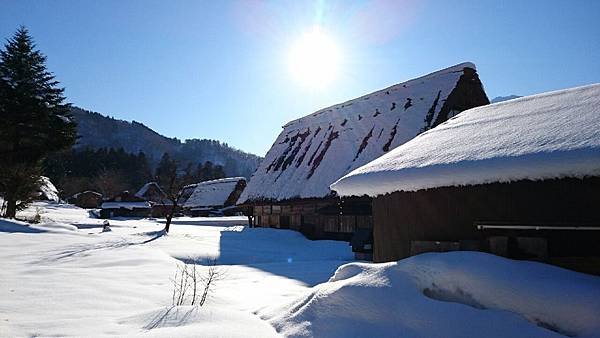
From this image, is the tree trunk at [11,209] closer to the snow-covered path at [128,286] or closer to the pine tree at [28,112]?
the pine tree at [28,112]

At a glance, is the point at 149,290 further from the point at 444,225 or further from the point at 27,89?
the point at 27,89

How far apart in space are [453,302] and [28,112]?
24486mm

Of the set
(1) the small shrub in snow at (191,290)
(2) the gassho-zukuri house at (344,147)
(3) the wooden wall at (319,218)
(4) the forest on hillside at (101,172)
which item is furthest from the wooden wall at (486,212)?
(4) the forest on hillside at (101,172)

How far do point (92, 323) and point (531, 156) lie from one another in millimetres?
5326

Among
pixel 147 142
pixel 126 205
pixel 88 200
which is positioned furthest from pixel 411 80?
pixel 147 142

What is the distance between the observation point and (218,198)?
43.9 m

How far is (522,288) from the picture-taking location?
3.62 metres

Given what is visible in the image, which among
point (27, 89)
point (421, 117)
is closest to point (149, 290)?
point (421, 117)

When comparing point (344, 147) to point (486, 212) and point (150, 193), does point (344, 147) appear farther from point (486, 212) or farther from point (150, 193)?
point (150, 193)

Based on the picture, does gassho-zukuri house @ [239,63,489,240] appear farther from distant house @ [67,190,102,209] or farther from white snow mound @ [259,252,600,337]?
distant house @ [67,190,102,209]

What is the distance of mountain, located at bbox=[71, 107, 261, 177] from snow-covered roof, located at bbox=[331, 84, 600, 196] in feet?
411

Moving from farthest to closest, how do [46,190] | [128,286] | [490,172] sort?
[46,190] < [128,286] < [490,172]

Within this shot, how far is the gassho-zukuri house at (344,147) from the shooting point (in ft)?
54.9

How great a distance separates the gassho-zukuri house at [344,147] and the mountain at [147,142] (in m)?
110
